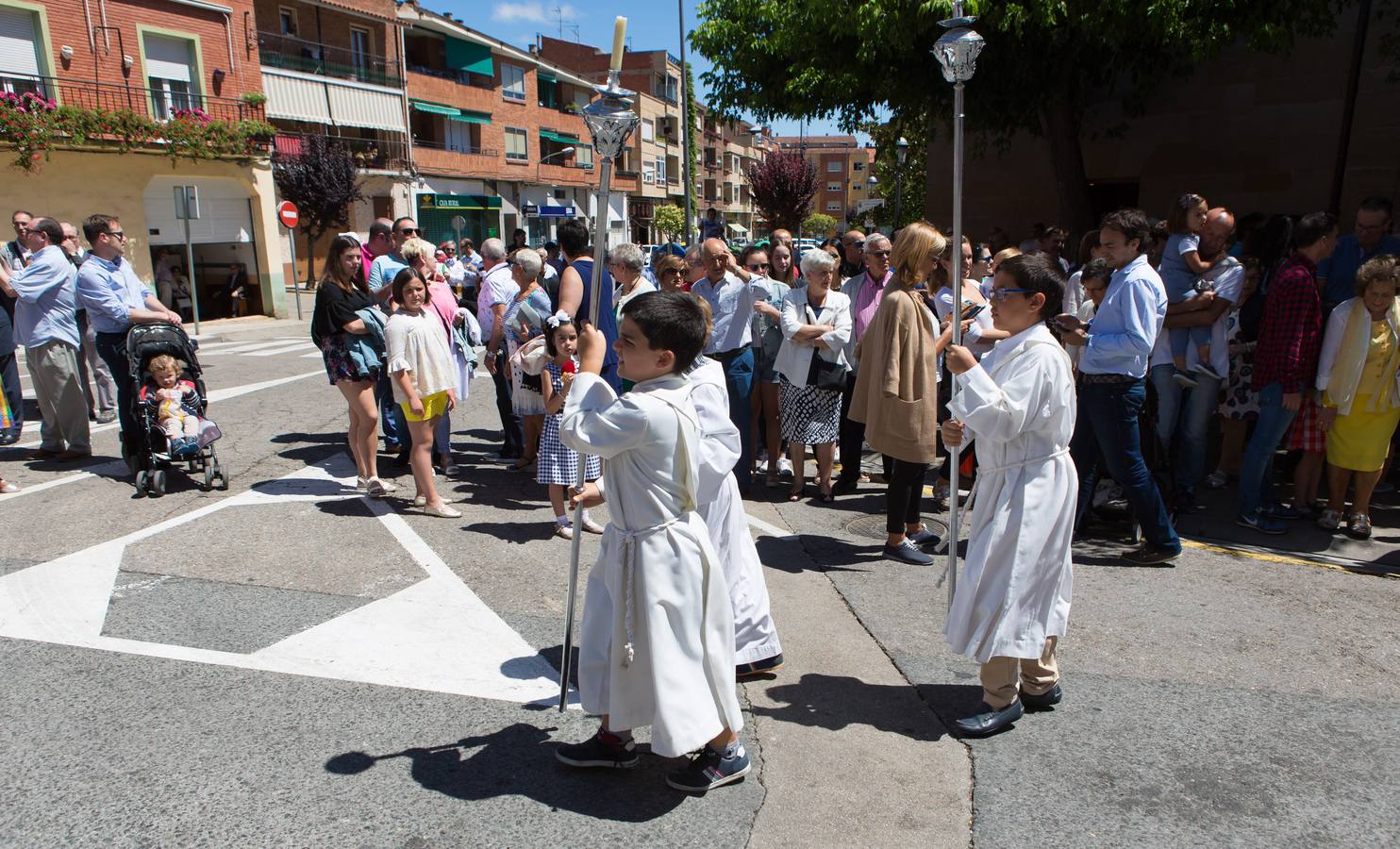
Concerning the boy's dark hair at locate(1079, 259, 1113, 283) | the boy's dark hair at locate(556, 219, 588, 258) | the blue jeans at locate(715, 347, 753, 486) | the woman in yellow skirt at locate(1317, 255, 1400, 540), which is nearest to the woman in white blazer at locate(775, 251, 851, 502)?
the blue jeans at locate(715, 347, 753, 486)

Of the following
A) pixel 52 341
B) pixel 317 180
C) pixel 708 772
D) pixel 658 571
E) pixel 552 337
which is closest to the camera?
pixel 658 571

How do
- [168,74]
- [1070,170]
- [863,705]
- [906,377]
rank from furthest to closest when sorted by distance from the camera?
[168,74] → [1070,170] → [906,377] → [863,705]

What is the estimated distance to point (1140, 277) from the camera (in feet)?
16.1

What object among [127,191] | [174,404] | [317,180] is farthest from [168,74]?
[174,404]

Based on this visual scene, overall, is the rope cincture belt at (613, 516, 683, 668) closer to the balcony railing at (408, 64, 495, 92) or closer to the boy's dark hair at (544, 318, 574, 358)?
the boy's dark hair at (544, 318, 574, 358)

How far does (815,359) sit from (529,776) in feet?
13.1

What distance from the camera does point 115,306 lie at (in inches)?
277

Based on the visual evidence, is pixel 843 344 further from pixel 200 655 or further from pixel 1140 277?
pixel 200 655

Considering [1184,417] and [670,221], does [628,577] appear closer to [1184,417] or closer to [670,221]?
[1184,417]

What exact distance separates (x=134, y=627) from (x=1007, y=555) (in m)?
4.02

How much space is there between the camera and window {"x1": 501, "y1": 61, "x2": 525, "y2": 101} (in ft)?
135

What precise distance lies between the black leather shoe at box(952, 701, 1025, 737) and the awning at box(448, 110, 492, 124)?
38.6 m

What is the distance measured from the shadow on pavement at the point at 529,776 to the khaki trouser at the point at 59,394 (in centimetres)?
587

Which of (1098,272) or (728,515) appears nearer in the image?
(728,515)
